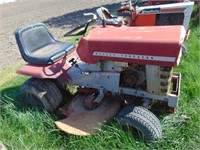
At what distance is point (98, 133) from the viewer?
2.38 m

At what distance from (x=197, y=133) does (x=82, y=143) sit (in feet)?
3.69

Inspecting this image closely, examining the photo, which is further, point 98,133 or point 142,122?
point 98,133

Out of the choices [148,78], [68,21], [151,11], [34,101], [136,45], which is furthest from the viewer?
[68,21]

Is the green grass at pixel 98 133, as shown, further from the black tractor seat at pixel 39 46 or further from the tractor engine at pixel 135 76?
the black tractor seat at pixel 39 46

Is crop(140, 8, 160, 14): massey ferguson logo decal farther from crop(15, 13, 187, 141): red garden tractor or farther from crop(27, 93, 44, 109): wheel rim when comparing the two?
crop(27, 93, 44, 109): wheel rim

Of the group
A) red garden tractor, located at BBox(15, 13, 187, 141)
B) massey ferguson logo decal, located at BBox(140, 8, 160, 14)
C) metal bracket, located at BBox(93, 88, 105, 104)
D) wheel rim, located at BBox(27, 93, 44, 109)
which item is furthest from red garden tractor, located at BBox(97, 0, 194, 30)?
wheel rim, located at BBox(27, 93, 44, 109)

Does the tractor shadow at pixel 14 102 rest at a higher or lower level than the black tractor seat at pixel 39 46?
lower

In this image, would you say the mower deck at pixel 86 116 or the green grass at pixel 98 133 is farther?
the mower deck at pixel 86 116

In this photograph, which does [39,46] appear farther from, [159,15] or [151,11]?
[159,15]

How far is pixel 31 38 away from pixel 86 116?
4.30 feet

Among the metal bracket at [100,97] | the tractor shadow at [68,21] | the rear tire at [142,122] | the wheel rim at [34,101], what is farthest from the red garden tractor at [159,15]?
the tractor shadow at [68,21]

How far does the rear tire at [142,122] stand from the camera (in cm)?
222

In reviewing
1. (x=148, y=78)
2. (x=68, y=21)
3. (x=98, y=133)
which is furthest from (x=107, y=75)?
(x=68, y=21)

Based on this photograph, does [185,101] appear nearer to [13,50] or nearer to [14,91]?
[14,91]
